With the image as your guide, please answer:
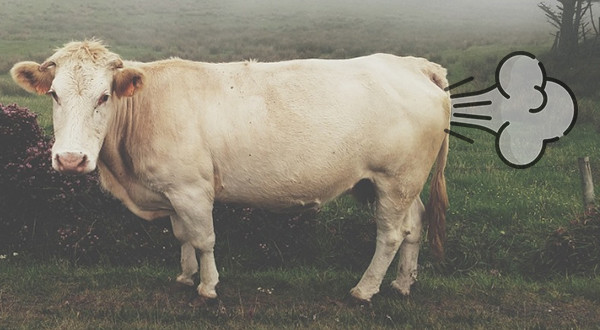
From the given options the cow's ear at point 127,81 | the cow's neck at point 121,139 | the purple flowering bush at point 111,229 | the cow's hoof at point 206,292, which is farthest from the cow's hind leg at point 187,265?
the cow's ear at point 127,81

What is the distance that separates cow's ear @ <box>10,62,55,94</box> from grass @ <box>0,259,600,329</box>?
2.13 meters

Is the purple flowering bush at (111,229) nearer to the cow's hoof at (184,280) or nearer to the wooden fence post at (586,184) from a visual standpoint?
the cow's hoof at (184,280)

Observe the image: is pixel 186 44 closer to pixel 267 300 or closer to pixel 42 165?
pixel 42 165

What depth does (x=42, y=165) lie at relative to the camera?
25.2 ft

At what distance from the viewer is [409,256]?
6824 millimetres

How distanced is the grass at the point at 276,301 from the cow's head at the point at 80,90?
1698 mm

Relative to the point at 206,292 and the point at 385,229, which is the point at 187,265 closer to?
the point at 206,292

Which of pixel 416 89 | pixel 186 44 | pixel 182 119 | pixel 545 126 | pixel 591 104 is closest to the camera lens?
pixel 182 119

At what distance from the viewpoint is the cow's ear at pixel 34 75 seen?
558 centimetres

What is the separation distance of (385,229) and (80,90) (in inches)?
127

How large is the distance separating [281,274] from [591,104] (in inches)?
486

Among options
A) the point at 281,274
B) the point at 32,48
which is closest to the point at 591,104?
the point at 281,274

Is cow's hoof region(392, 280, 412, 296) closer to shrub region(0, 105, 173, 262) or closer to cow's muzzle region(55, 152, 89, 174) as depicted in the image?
shrub region(0, 105, 173, 262)

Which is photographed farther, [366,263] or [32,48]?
[32,48]
